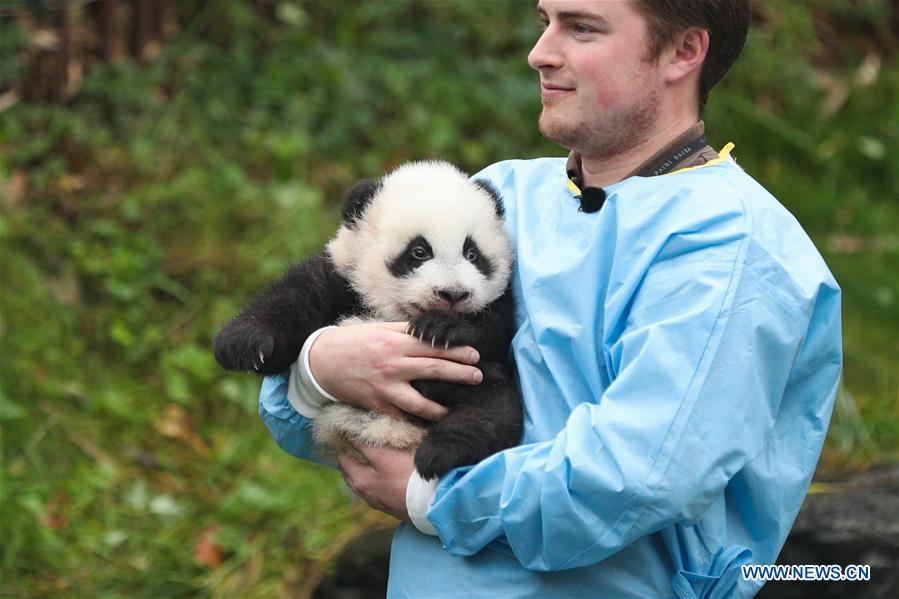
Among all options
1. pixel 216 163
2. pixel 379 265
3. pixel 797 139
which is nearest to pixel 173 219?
pixel 216 163

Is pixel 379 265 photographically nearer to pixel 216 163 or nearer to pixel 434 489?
pixel 434 489

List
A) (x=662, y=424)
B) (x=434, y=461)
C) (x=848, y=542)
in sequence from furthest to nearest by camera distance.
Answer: (x=848, y=542)
(x=434, y=461)
(x=662, y=424)

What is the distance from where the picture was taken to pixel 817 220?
616 cm

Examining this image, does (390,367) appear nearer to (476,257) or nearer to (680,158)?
(476,257)

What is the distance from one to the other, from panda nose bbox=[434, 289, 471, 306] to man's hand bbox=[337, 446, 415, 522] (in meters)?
0.35

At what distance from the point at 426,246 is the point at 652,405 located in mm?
769

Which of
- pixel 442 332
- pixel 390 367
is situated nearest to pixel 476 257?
pixel 442 332

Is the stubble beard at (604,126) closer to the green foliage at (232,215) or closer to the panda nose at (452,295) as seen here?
the panda nose at (452,295)

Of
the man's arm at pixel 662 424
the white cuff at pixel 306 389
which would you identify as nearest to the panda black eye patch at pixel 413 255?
the white cuff at pixel 306 389

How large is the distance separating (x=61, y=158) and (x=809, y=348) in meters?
4.43

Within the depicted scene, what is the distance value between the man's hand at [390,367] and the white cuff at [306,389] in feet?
0.20

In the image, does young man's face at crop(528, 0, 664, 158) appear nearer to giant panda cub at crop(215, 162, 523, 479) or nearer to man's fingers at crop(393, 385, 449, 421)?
giant panda cub at crop(215, 162, 523, 479)

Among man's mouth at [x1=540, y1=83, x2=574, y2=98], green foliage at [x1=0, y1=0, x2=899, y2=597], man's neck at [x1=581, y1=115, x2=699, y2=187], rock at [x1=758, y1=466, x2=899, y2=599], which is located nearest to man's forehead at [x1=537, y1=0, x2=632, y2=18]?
man's mouth at [x1=540, y1=83, x2=574, y2=98]

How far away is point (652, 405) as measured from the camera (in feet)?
6.48
